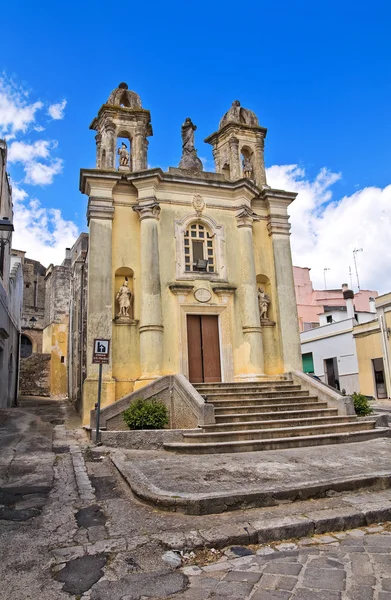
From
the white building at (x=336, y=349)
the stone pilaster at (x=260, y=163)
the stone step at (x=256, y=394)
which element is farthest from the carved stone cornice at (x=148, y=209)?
the white building at (x=336, y=349)

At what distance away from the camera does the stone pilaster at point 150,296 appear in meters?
13.2

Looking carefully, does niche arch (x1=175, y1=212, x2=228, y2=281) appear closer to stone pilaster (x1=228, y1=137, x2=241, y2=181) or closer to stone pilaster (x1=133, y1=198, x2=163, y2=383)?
stone pilaster (x1=133, y1=198, x2=163, y2=383)

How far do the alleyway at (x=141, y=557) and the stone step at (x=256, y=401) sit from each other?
5567 millimetres

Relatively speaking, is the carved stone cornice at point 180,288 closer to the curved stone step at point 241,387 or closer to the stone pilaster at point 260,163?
the curved stone step at point 241,387

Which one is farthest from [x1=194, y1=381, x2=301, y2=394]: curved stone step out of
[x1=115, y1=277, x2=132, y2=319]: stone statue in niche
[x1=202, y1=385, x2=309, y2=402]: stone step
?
[x1=115, y1=277, x2=132, y2=319]: stone statue in niche

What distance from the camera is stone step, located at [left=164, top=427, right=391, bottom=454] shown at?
28.8 ft

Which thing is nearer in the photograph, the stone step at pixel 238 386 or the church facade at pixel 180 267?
the stone step at pixel 238 386

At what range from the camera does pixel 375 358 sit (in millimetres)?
25578

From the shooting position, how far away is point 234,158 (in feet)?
54.2

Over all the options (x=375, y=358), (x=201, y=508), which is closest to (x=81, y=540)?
(x=201, y=508)

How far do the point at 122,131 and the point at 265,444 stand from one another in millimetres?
11934

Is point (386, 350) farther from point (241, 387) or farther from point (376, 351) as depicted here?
point (241, 387)

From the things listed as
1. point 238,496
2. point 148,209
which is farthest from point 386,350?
point 238,496

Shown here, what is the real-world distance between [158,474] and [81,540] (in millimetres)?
2464
